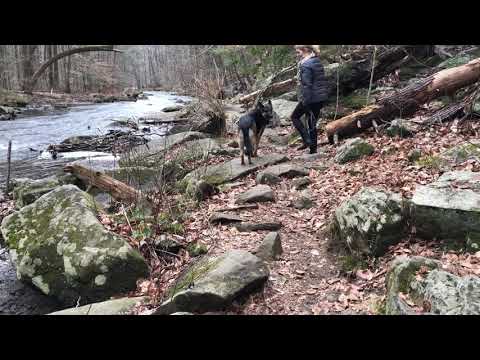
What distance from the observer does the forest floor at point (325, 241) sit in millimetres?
4191

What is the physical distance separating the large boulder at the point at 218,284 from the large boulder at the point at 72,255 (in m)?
0.88

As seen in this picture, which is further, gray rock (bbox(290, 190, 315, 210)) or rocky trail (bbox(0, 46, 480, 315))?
gray rock (bbox(290, 190, 315, 210))

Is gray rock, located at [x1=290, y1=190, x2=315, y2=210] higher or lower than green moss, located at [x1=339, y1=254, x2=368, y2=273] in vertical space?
higher

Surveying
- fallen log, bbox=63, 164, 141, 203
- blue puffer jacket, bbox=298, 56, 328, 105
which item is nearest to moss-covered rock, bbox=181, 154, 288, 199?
fallen log, bbox=63, 164, 141, 203

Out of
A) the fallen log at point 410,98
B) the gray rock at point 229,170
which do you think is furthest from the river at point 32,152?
the fallen log at point 410,98

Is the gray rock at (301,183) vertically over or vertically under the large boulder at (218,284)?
over

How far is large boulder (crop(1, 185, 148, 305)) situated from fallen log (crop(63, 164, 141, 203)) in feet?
4.51

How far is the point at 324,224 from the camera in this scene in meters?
5.85

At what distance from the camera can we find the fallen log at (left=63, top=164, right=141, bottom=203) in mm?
7395

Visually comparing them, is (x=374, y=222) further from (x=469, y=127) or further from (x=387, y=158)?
(x=469, y=127)

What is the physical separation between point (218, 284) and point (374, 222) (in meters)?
1.99

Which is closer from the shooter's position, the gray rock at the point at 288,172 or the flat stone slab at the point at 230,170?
the gray rock at the point at 288,172

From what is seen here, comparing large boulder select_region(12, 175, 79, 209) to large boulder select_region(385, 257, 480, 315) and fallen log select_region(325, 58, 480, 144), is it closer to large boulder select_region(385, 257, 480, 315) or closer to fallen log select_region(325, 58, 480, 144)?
fallen log select_region(325, 58, 480, 144)

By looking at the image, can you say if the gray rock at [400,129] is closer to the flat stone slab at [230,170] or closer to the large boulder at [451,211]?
the flat stone slab at [230,170]
